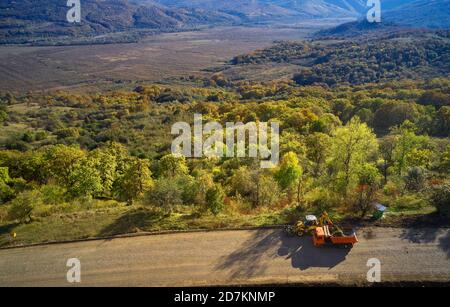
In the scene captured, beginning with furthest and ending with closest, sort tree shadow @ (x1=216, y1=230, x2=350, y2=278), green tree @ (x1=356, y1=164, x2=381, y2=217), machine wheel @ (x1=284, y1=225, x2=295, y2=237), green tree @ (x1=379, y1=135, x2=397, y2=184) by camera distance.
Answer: green tree @ (x1=379, y1=135, x2=397, y2=184)
green tree @ (x1=356, y1=164, x2=381, y2=217)
machine wheel @ (x1=284, y1=225, x2=295, y2=237)
tree shadow @ (x1=216, y1=230, x2=350, y2=278)

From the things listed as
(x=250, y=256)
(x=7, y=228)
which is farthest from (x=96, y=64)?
(x=250, y=256)

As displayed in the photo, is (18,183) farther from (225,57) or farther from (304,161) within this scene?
(225,57)

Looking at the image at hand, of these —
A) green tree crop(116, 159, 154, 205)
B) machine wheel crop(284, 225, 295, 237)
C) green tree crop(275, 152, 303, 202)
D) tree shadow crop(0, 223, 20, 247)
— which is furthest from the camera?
green tree crop(116, 159, 154, 205)

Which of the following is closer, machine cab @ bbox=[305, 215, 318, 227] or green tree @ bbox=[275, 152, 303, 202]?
machine cab @ bbox=[305, 215, 318, 227]

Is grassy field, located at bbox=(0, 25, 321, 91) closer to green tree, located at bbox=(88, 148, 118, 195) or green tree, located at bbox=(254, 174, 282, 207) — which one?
green tree, located at bbox=(88, 148, 118, 195)

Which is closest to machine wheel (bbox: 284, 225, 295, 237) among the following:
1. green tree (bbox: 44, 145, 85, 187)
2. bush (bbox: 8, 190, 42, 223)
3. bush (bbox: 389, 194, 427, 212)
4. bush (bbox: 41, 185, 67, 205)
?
bush (bbox: 389, 194, 427, 212)

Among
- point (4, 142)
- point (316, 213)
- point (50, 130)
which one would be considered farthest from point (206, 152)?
point (50, 130)

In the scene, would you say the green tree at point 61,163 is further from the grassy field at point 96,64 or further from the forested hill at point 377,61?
the grassy field at point 96,64

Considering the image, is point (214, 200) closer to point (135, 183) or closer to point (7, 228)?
point (135, 183)
